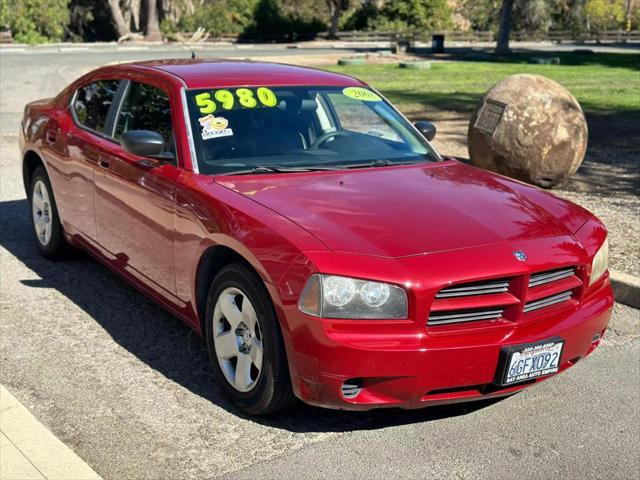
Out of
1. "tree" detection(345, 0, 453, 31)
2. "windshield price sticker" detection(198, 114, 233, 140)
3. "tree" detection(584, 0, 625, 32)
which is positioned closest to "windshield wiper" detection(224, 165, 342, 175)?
"windshield price sticker" detection(198, 114, 233, 140)

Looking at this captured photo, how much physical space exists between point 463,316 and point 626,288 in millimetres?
2896

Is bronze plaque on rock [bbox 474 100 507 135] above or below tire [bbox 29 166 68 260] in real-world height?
above

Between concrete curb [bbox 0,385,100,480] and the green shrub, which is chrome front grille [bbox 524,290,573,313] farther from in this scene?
the green shrub

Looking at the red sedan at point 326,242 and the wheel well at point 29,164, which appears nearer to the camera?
the red sedan at point 326,242

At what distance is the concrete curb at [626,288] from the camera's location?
6453 millimetres

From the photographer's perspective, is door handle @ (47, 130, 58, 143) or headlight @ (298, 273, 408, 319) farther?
door handle @ (47, 130, 58, 143)

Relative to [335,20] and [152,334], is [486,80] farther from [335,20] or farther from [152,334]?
[335,20]

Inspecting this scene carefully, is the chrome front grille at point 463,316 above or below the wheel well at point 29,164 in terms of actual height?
above

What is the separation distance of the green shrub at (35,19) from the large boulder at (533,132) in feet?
140

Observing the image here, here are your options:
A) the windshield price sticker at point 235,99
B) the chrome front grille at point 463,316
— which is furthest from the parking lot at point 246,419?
the windshield price sticker at point 235,99

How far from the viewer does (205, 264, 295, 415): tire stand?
4.21m

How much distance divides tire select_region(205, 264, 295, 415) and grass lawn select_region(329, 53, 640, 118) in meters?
12.8

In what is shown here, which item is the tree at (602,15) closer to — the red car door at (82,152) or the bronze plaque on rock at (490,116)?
the bronze plaque on rock at (490,116)

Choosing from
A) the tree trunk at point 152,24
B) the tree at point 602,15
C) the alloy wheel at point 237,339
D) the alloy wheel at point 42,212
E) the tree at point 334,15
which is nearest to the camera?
the alloy wheel at point 237,339
